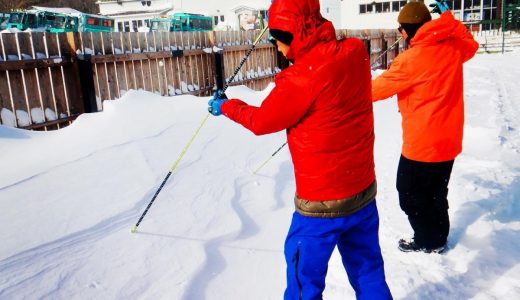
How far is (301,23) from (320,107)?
0.39 m

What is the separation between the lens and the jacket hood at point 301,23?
1900mm

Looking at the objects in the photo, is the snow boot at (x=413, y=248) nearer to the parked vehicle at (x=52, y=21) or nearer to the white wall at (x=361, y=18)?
the parked vehicle at (x=52, y=21)

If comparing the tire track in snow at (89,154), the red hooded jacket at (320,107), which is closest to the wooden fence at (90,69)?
the tire track in snow at (89,154)

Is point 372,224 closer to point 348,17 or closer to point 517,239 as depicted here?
point 517,239

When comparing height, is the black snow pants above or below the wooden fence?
below

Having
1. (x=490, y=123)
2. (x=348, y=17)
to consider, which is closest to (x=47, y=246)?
(x=490, y=123)

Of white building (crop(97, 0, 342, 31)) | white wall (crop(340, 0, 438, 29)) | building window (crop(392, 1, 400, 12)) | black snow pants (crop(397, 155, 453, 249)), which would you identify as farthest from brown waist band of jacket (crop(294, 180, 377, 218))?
white building (crop(97, 0, 342, 31))

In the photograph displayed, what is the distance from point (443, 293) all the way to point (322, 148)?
5.27 ft

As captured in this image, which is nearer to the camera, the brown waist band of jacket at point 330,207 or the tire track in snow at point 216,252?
the brown waist band of jacket at point 330,207

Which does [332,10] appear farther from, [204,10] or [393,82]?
[393,82]

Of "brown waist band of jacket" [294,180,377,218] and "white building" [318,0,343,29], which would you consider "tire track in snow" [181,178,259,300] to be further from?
"white building" [318,0,343,29]

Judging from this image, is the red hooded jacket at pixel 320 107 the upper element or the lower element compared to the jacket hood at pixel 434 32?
lower

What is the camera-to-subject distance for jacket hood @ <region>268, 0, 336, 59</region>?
1.90 m

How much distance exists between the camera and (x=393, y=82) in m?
3.02
